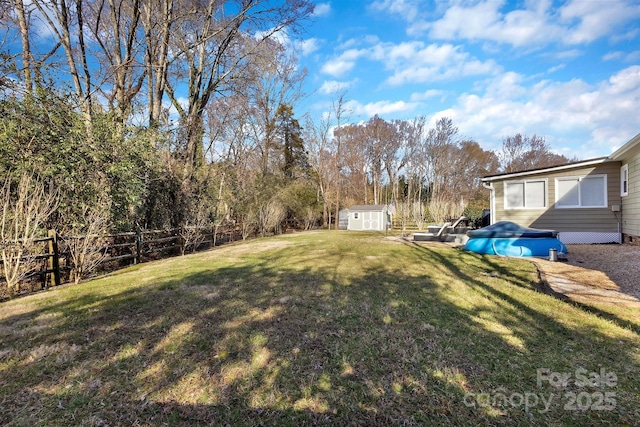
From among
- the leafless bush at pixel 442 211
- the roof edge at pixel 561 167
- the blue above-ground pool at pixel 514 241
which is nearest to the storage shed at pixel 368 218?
the leafless bush at pixel 442 211

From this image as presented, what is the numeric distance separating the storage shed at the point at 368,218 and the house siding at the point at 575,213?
1217cm

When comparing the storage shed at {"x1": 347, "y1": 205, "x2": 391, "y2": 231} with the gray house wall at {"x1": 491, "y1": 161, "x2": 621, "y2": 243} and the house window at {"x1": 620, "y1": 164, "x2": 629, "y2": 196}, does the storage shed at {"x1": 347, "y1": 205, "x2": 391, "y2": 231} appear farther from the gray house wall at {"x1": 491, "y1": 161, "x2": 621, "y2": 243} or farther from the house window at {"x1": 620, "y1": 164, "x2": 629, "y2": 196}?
the house window at {"x1": 620, "y1": 164, "x2": 629, "y2": 196}

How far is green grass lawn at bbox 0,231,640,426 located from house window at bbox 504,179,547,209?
8.33 m

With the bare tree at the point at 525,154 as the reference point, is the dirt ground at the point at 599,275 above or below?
below

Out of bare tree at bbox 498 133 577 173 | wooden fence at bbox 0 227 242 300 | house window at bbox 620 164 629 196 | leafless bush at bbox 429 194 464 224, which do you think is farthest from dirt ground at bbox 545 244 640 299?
bare tree at bbox 498 133 577 173

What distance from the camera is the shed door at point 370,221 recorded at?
2367 centimetres

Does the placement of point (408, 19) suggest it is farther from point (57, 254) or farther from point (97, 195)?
point (57, 254)

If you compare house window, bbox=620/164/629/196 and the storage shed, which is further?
the storage shed

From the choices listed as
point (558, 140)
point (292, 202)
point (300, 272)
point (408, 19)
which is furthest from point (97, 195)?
point (558, 140)

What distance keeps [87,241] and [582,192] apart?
588 inches

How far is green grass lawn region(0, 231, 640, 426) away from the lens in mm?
1924

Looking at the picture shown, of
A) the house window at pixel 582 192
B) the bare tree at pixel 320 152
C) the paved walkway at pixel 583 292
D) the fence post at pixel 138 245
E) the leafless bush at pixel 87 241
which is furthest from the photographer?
the bare tree at pixel 320 152

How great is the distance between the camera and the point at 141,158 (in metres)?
7.81

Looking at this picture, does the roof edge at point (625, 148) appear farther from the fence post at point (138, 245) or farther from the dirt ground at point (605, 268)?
the fence post at point (138, 245)
